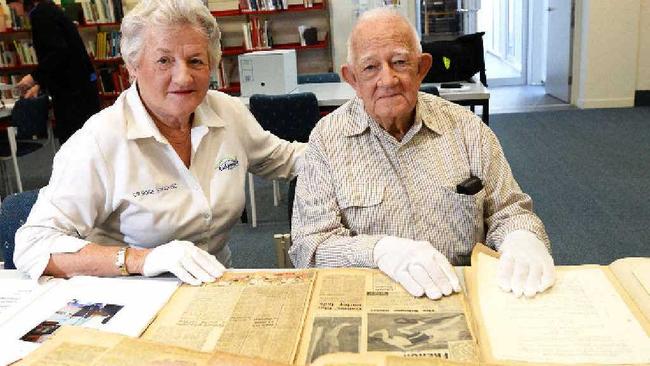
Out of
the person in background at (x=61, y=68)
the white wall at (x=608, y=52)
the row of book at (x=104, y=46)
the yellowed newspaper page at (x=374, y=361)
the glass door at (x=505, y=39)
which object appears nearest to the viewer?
the yellowed newspaper page at (x=374, y=361)

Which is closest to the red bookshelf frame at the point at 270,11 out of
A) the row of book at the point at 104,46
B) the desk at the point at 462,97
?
the row of book at the point at 104,46

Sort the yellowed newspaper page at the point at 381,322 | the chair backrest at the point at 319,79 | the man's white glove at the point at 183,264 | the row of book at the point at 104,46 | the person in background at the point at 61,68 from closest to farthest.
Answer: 1. the yellowed newspaper page at the point at 381,322
2. the man's white glove at the point at 183,264
3. the person in background at the point at 61,68
4. the chair backrest at the point at 319,79
5. the row of book at the point at 104,46

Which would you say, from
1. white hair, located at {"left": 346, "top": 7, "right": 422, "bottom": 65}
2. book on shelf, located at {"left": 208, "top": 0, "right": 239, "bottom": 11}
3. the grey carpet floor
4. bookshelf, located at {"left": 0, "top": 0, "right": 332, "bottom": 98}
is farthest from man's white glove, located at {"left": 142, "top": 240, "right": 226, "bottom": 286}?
book on shelf, located at {"left": 208, "top": 0, "right": 239, "bottom": 11}

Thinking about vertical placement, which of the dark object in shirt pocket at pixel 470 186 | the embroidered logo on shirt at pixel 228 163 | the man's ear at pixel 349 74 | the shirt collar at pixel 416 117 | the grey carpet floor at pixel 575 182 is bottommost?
the grey carpet floor at pixel 575 182

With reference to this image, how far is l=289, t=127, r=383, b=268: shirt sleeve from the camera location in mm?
1329

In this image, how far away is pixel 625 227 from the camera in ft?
10.5

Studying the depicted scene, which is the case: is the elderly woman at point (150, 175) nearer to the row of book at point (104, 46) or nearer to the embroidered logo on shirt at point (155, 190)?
the embroidered logo on shirt at point (155, 190)

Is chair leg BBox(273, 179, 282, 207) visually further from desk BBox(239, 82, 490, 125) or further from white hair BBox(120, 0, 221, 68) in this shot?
white hair BBox(120, 0, 221, 68)

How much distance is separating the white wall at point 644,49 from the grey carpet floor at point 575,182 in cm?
38

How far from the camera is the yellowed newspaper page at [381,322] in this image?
904mm

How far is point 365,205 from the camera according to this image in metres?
1.44

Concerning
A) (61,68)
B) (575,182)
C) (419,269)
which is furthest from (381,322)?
(61,68)

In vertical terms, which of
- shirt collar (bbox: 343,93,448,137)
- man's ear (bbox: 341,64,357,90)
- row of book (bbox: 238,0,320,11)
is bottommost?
shirt collar (bbox: 343,93,448,137)

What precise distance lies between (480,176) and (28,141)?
4.07 meters
